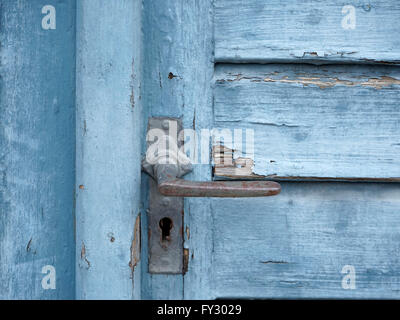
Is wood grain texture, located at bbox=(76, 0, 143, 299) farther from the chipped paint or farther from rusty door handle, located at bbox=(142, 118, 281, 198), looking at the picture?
the chipped paint

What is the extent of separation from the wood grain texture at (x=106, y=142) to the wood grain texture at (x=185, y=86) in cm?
4

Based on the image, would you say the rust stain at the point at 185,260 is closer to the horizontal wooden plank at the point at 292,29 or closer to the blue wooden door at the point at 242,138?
the blue wooden door at the point at 242,138

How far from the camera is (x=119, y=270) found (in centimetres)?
42

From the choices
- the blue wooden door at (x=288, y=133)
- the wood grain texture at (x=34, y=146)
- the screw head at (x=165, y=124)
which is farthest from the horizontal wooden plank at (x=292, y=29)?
the wood grain texture at (x=34, y=146)

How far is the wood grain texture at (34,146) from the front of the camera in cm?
46

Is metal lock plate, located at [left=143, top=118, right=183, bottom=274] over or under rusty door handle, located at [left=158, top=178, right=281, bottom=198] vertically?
under

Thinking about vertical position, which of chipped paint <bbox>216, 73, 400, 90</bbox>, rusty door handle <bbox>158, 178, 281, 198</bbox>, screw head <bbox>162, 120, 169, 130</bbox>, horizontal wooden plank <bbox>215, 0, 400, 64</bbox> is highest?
horizontal wooden plank <bbox>215, 0, 400, 64</bbox>

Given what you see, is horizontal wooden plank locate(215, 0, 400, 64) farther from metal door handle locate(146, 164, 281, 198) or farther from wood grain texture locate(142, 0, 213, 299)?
metal door handle locate(146, 164, 281, 198)

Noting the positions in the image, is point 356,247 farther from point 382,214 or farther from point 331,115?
point 331,115

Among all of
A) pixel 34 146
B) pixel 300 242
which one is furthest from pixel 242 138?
pixel 34 146

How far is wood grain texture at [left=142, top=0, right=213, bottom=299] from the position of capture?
1.49 feet

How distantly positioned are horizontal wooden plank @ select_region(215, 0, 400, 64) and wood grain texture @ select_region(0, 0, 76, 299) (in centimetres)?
22

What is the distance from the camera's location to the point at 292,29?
46 centimetres

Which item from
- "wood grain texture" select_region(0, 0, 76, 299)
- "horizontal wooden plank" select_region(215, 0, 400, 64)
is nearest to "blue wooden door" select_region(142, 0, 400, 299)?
"horizontal wooden plank" select_region(215, 0, 400, 64)
